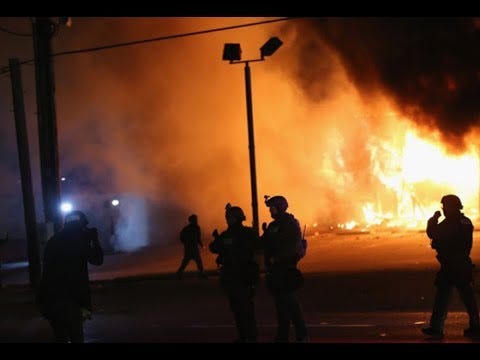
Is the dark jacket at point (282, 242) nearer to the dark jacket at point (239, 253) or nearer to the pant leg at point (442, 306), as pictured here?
the dark jacket at point (239, 253)

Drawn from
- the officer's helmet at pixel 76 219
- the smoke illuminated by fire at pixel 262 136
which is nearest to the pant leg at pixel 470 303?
the officer's helmet at pixel 76 219

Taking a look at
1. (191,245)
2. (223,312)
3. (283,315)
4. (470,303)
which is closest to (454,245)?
(470,303)

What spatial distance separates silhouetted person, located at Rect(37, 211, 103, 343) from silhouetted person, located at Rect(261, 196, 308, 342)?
1745mm

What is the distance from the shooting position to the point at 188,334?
9320mm

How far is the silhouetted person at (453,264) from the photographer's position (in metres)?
8.03

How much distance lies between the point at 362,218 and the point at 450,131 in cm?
476

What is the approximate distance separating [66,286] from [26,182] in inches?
341

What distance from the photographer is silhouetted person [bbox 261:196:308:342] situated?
24.7ft

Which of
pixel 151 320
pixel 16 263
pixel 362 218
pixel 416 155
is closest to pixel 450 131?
pixel 416 155

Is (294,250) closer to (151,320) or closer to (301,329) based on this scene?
(301,329)

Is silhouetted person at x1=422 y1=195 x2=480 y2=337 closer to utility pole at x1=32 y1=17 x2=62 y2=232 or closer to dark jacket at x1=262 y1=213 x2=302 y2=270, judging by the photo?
dark jacket at x1=262 y1=213 x2=302 y2=270

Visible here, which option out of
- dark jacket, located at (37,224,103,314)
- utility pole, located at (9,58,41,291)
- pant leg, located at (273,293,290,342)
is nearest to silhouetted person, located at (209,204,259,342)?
pant leg, located at (273,293,290,342)

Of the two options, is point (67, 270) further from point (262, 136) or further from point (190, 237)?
point (262, 136)

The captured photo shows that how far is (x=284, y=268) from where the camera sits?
24.9ft
